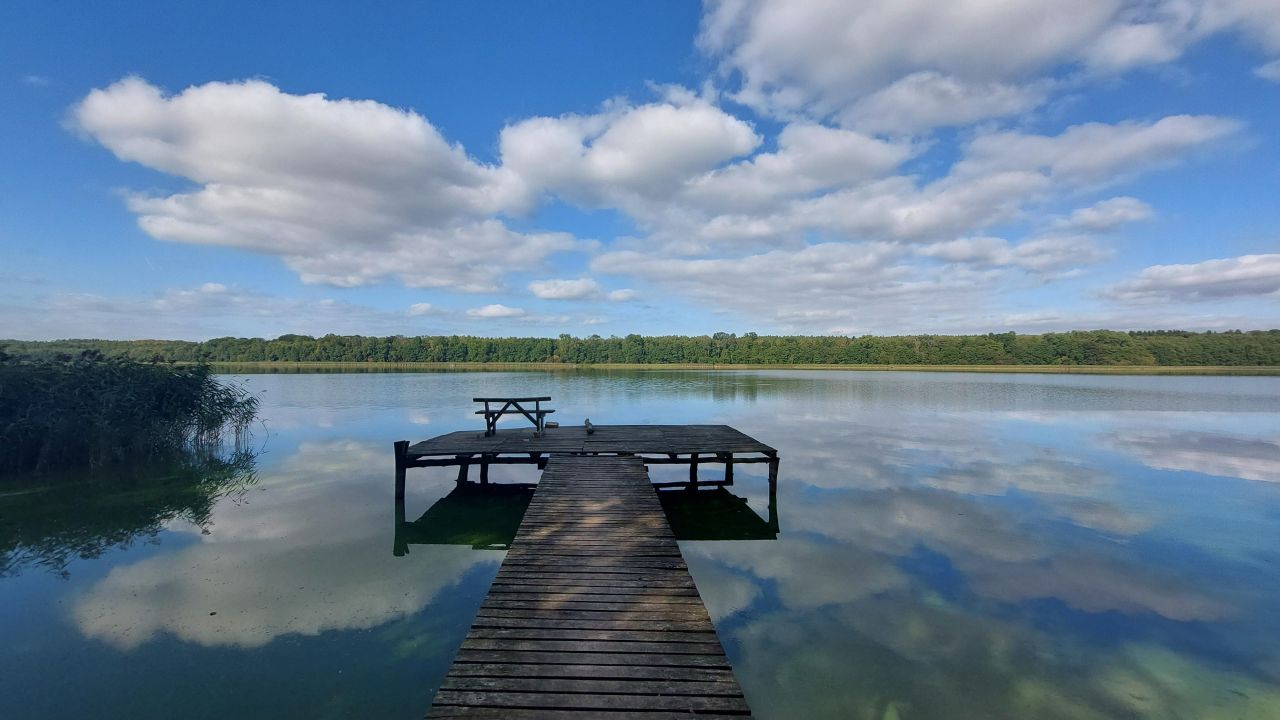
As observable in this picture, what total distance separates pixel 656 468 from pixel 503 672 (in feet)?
37.3

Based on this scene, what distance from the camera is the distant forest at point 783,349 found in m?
77.1

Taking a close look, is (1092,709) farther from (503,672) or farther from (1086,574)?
(503,672)

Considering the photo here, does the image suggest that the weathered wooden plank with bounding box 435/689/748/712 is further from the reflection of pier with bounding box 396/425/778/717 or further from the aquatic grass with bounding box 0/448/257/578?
the aquatic grass with bounding box 0/448/257/578

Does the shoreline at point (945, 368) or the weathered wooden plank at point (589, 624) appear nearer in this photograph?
the weathered wooden plank at point (589, 624)

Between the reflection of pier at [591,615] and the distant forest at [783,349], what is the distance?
83837mm

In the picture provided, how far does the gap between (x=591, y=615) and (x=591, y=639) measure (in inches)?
16.2

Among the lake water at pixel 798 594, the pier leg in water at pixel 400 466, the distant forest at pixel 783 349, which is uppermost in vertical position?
the distant forest at pixel 783 349

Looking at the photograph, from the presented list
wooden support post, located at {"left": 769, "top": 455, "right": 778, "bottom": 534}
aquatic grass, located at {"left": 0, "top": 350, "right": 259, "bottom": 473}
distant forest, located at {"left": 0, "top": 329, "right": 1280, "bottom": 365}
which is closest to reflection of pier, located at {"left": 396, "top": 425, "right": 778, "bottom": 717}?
wooden support post, located at {"left": 769, "top": 455, "right": 778, "bottom": 534}

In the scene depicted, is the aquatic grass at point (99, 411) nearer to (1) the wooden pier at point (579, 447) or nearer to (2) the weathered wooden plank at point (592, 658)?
(1) the wooden pier at point (579, 447)

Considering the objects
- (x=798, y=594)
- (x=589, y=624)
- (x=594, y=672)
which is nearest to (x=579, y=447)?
(x=798, y=594)

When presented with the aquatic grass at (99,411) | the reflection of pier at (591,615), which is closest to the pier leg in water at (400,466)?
the reflection of pier at (591,615)

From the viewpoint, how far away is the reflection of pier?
11.0 feet

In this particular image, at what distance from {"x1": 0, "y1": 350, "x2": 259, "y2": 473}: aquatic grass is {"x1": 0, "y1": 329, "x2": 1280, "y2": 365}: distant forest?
69.2 meters

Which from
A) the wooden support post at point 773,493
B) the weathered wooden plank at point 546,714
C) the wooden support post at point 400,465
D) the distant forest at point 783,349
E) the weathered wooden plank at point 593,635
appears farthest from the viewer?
the distant forest at point 783,349
